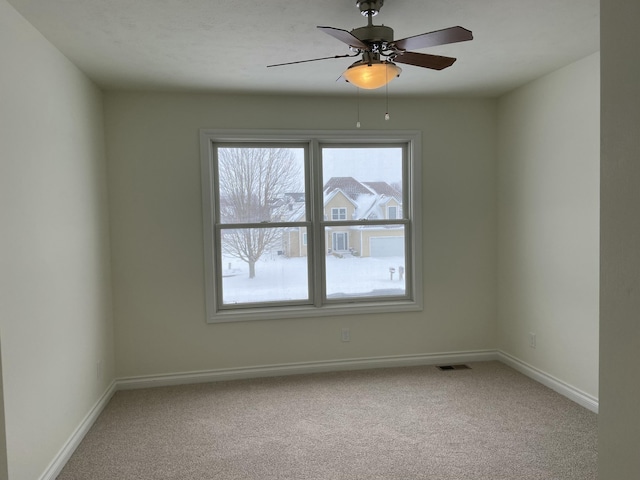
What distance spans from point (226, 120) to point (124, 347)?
2173 mm

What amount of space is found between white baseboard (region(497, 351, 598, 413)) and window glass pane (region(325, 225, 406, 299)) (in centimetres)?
119

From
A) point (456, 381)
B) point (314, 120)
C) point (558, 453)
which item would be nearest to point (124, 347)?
point (314, 120)

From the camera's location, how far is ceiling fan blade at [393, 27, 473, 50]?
6.40ft

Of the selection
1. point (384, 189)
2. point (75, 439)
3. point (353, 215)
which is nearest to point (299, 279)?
point (353, 215)

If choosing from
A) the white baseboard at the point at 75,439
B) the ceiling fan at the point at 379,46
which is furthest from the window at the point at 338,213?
the white baseboard at the point at 75,439

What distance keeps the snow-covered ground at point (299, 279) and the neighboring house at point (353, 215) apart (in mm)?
90

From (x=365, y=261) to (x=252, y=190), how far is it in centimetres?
128

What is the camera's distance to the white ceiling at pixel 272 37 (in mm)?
2289

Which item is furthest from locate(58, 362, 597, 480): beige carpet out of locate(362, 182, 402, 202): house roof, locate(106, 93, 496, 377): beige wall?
locate(362, 182, 402, 202): house roof

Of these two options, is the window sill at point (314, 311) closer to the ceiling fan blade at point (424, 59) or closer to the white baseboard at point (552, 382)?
the white baseboard at point (552, 382)

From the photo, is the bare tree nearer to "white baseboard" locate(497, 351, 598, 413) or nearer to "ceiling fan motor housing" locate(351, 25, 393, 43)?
"ceiling fan motor housing" locate(351, 25, 393, 43)

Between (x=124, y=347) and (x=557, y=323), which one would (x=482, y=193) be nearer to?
(x=557, y=323)

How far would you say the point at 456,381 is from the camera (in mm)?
3809

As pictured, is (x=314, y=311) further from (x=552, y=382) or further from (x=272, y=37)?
(x=272, y=37)
